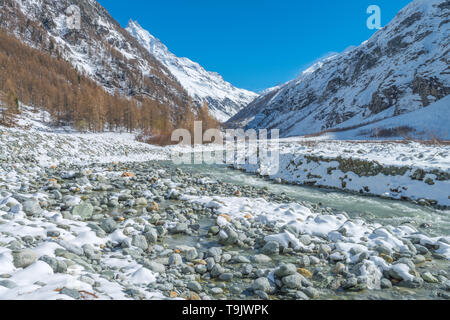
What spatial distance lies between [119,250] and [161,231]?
1285 mm

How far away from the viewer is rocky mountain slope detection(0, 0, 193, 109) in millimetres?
128625

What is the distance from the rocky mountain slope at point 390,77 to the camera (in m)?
73.4

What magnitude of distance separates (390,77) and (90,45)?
536 ft

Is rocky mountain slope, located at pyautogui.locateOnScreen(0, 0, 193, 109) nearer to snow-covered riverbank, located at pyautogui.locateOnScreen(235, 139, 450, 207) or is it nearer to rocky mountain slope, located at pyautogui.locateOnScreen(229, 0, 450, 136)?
rocky mountain slope, located at pyautogui.locateOnScreen(229, 0, 450, 136)

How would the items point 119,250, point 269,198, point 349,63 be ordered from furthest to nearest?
point 349,63
point 269,198
point 119,250

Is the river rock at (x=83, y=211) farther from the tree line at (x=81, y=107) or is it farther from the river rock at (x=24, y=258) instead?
the tree line at (x=81, y=107)

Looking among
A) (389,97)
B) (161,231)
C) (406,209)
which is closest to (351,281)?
(161,231)

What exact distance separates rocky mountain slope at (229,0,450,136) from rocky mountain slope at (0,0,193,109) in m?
82.8

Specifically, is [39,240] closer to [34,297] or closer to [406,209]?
[34,297]

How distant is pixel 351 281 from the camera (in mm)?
4180

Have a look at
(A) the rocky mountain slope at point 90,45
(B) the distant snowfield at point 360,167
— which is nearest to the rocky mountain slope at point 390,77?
(B) the distant snowfield at point 360,167

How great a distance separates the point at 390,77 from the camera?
86.4m

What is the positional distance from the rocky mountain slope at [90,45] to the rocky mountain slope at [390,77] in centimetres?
8276

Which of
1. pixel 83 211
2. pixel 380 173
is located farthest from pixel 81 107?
pixel 380 173
